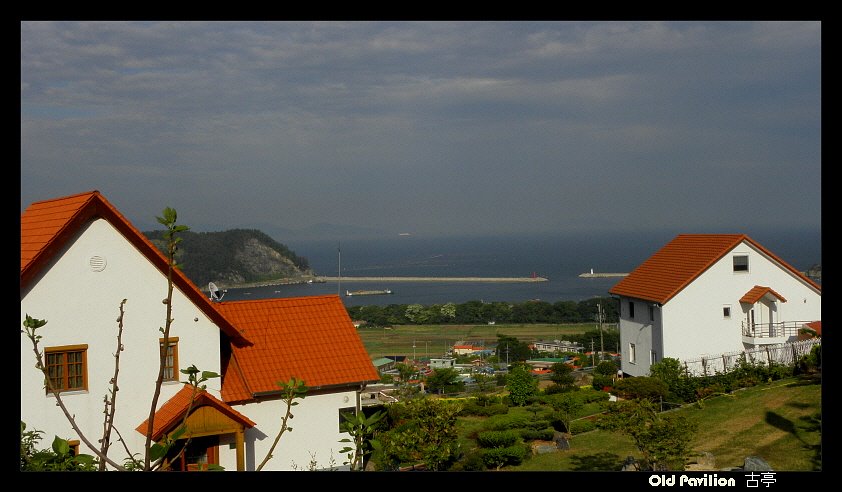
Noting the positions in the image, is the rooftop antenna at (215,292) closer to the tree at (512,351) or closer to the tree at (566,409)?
the tree at (566,409)

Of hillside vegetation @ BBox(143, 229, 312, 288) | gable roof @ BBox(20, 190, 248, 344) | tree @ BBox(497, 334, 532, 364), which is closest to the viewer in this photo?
gable roof @ BBox(20, 190, 248, 344)

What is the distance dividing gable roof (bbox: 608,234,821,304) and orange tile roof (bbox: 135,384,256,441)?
38.1 feet

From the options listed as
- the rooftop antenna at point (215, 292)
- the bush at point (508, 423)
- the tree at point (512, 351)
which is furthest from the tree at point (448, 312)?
the rooftop antenna at point (215, 292)

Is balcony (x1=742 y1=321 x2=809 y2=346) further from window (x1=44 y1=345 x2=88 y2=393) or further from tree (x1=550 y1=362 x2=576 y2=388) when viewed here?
window (x1=44 y1=345 x2=88 y2=393)

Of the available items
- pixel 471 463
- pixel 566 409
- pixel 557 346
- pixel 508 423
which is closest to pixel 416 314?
pixel 557 346

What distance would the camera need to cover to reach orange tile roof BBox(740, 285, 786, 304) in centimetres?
1789

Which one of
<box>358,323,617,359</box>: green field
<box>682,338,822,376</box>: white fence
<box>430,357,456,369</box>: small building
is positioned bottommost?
<box>430,357,456,369</box>: small building

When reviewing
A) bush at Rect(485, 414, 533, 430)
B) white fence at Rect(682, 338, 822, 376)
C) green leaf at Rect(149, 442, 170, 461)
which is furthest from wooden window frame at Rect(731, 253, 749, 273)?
green leaf at Rect(149, 442, 170, 461)

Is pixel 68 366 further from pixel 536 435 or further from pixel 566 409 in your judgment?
pixel 566 409

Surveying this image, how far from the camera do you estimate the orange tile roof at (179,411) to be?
8.76 meters

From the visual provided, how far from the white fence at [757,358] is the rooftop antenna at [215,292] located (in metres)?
10.9

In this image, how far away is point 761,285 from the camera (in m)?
18.3
